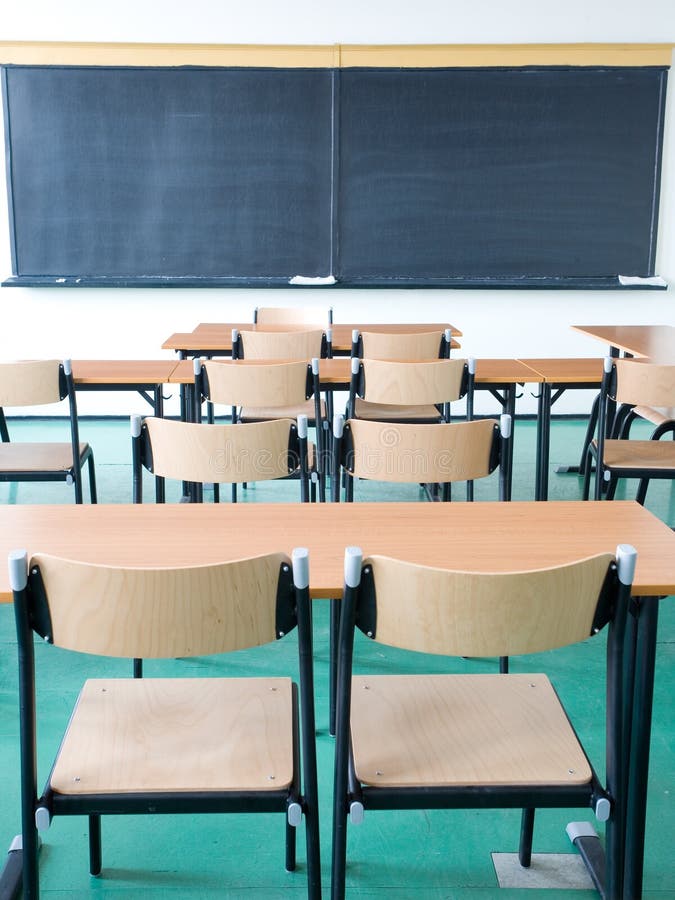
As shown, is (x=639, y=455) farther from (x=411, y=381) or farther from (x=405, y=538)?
(x=405, y=538)

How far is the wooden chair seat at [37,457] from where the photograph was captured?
3293 mm

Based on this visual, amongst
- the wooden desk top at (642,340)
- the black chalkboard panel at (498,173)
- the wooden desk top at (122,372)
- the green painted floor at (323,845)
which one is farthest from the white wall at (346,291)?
the green painted floor at (323,845)

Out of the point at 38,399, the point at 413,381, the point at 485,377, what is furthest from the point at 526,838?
the point at 38,399

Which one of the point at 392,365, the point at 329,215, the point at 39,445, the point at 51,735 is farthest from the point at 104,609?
the point at 329,215

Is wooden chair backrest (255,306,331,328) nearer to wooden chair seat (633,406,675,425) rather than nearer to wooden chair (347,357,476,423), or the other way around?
wooden chair (347,357,476,423)

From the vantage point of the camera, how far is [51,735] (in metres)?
2.26

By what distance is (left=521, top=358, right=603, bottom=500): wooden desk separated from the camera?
359 cm

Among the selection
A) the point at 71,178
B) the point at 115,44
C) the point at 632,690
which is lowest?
the point at 632,690

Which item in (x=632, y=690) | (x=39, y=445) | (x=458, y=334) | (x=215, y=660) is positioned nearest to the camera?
(x=632, y=690)

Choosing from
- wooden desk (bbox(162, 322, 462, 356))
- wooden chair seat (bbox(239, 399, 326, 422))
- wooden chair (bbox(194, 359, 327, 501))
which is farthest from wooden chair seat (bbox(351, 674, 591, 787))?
wooden desk (bbox(162, 322, 462, 356))

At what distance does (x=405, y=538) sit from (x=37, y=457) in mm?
2152

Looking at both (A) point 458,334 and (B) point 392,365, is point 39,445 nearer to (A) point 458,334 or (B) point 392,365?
(B) point 392,365

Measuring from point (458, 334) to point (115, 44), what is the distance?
2984 mm

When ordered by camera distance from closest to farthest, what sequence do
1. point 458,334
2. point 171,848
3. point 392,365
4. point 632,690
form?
point 632,690 → point 171,848 → point 392,365 → point 458,334
